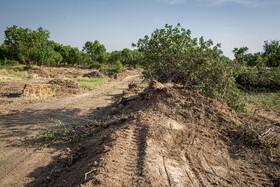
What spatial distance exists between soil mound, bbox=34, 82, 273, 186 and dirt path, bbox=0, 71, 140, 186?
594mm

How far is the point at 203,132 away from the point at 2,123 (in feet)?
22.5

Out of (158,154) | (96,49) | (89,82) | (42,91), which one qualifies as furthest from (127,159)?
(96,49)

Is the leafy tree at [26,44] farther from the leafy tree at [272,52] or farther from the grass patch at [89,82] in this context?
the leafy tree at [272,52]

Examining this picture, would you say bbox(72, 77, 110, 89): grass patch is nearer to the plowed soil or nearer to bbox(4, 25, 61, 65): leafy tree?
the plowed soil

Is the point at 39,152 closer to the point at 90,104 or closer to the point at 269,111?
the point at 90,104

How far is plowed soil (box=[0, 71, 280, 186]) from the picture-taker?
2582 millimetres

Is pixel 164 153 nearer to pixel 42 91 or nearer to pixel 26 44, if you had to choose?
pixel 42 91

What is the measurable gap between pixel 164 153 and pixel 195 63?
402cm

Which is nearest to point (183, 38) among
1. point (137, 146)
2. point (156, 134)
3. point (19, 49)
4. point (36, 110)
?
point (156, 134)

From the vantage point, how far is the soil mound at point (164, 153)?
251cm

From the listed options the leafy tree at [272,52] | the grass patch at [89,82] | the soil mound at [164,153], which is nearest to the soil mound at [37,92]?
the grass patch at [89,82]

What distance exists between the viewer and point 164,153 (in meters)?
3.13

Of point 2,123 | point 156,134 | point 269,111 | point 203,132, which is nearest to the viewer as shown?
point 156,134

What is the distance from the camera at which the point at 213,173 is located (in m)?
2.83
